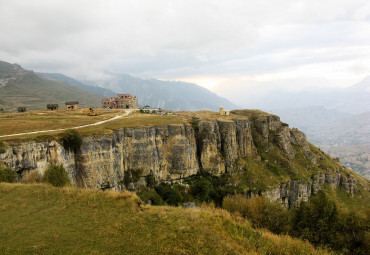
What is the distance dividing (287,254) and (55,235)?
1774 cm

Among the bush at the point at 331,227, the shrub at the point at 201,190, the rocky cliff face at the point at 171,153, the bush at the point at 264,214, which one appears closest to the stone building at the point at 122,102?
the rocky cliff face at the point at 171,153

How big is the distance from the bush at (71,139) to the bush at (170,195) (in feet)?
82.1

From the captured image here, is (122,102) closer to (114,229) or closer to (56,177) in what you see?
(56,177)

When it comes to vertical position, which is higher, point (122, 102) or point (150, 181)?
point (122, 102)

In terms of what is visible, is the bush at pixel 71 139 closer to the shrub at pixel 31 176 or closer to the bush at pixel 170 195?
the shrub at pixel 31 176

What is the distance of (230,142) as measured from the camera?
244 ft

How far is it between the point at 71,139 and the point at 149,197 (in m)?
23.1

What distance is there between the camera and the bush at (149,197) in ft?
176

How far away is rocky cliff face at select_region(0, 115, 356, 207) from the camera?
43.0 meters

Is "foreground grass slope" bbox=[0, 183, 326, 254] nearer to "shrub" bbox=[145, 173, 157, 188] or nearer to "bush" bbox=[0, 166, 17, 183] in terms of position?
"bush" bbox=[0, 166, 17, 183]

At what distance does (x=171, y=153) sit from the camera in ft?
215

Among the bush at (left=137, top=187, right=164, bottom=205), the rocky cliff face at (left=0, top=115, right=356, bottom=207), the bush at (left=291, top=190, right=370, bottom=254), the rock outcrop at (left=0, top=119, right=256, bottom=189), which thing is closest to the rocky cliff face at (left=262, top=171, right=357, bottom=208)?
the rocky cliff face at (left=0, top=115, right=356, bottom=207)

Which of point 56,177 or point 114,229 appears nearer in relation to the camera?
point 114,229

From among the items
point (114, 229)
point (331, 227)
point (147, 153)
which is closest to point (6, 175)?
point (114, 229)
